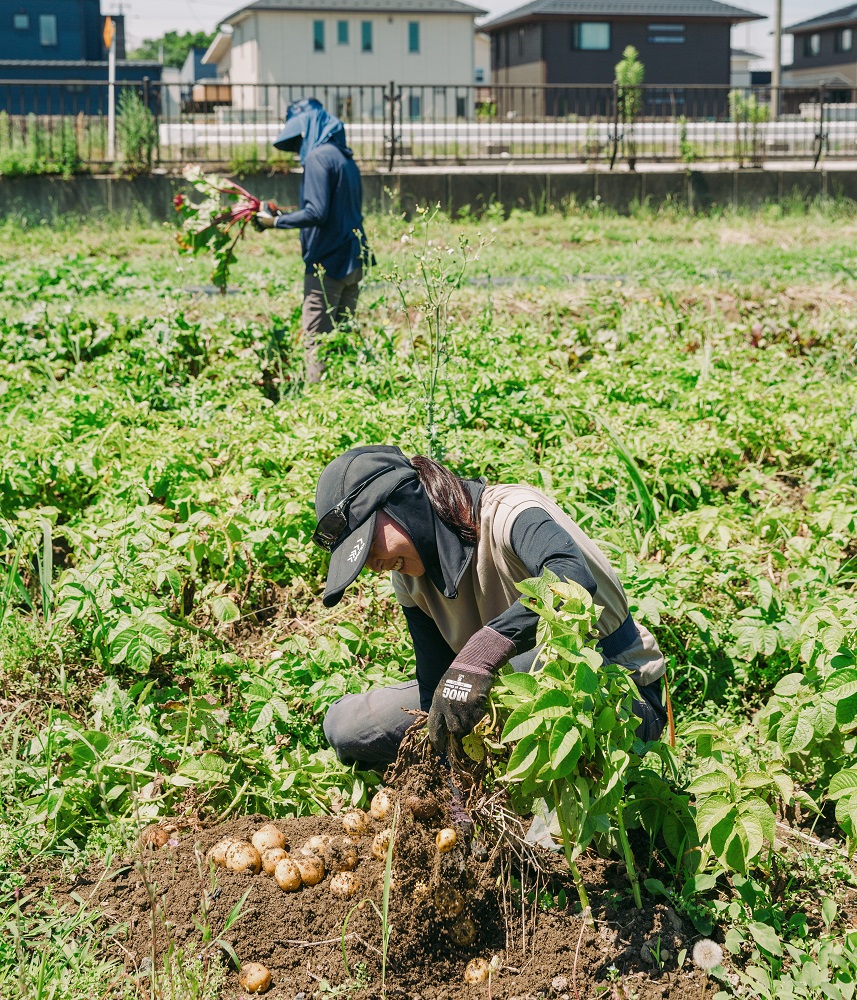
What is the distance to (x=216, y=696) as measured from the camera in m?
3.63

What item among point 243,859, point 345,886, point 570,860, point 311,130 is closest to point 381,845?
point 345,886

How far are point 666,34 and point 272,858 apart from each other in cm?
4526

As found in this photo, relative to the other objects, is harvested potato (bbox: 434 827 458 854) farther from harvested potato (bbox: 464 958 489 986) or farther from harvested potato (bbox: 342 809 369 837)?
harvested potato (bbox: 342 809 369 837)

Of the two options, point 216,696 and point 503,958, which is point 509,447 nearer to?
point 216,696

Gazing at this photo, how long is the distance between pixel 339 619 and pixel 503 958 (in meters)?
1.73

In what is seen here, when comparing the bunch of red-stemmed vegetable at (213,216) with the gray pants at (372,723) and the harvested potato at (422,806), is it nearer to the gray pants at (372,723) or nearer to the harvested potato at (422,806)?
the gray pants at (372,723)

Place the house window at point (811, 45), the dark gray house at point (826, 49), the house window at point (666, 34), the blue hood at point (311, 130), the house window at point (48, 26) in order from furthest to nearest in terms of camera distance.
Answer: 1. the house window at point (811, 45)
2. the dark gray house at point (826, 49)
3. the house window at point (48, 26)
4. the house window at point (666, 34)
5. the blue hood at point (311, 130)

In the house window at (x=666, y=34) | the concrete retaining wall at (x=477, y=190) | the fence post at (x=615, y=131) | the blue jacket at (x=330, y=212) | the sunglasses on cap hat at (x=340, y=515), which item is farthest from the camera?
the house window at (x=666, y=34)

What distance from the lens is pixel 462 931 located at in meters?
2.54

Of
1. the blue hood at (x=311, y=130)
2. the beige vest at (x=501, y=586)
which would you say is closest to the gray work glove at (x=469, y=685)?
the beige vest at (x=501, y=586)

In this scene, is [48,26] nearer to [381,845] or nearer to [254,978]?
[381,845]

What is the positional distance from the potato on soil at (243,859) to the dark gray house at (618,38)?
4206 centimetres

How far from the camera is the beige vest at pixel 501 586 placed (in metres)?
2.78

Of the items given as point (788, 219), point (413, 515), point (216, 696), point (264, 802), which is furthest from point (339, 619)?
point (788, 219)
